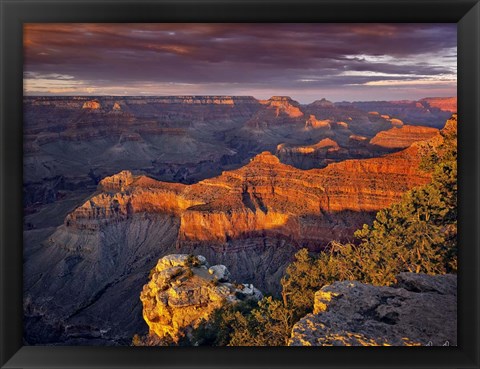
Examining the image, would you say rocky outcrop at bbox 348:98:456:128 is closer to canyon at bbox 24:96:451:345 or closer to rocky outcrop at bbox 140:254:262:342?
canyon at bbox 24:96:451:345

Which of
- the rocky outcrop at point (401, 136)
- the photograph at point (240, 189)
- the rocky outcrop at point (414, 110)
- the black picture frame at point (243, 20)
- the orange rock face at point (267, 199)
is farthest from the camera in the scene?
the orange rock face at point (267, 199)

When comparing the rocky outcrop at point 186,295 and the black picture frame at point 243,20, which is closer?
the black picture frame at point 243,20

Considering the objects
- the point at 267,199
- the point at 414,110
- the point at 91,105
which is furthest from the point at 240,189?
the point at 414,110

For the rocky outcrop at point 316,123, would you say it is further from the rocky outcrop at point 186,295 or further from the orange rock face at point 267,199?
the rocky outcrop at point 186,295

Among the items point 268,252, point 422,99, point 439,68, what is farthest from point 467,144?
point 268,252

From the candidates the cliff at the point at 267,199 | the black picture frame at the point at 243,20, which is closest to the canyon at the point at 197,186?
the cliff at the point at 267,199

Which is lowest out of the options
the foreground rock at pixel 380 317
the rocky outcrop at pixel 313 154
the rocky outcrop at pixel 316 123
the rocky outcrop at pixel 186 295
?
the rocky outcrop at pixel 186 295

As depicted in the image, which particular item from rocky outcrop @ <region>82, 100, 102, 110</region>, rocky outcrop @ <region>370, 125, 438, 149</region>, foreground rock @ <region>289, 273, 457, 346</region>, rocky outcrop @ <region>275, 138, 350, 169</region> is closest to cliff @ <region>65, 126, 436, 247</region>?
rocky outcrop @ <region>275, 138, 350, 169</region>
